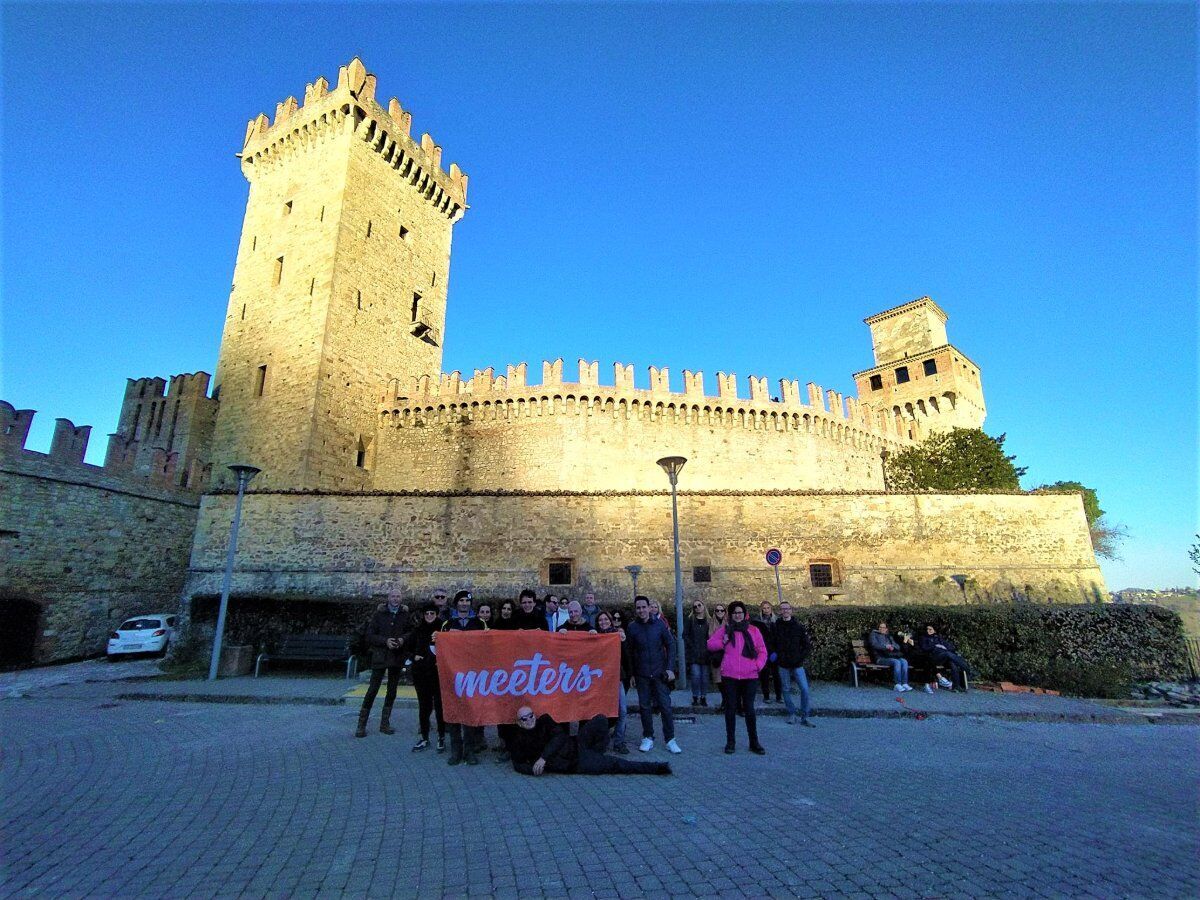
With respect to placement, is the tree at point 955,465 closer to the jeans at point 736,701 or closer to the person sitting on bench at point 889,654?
the person sitting on bench at point 889,654

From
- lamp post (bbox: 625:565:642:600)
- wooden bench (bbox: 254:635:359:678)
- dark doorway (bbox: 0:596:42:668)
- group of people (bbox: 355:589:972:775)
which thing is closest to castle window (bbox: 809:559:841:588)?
lamp post (bbox: 625:565:642:600)

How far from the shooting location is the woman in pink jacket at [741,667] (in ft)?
→ 19.3

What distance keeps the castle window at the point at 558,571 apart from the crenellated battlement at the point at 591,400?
37.3 ft

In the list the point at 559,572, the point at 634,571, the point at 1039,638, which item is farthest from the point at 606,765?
the point at 559,572

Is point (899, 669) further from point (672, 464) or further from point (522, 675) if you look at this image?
point (522, 675)

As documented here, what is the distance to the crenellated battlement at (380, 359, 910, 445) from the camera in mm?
25328

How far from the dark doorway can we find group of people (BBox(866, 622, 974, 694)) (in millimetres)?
21021

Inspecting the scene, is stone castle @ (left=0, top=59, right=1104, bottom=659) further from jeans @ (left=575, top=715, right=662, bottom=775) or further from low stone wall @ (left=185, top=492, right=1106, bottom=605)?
jeans @ (left=575, top=715, right=662, bottom=775)

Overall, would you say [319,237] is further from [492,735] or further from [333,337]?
[492,735]

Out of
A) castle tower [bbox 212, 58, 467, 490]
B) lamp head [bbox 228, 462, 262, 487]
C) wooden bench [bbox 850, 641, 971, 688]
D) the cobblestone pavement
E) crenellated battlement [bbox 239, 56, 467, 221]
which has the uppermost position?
crenellated battlement [bbox 239, 56, 467, 221]

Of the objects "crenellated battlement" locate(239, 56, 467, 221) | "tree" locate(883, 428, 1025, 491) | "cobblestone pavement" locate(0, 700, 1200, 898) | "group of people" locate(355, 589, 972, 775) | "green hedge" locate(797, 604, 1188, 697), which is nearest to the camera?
"cobblestone pavement" locate(0, 700, 1200, 898)

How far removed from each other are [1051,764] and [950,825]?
273 centimetres

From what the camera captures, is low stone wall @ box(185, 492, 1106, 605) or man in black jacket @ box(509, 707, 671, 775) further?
low stone wall @ box(185, 492, 1106, 605)

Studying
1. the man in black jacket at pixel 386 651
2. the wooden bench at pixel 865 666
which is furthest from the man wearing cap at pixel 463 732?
the wooden bench at pixel 865 666
